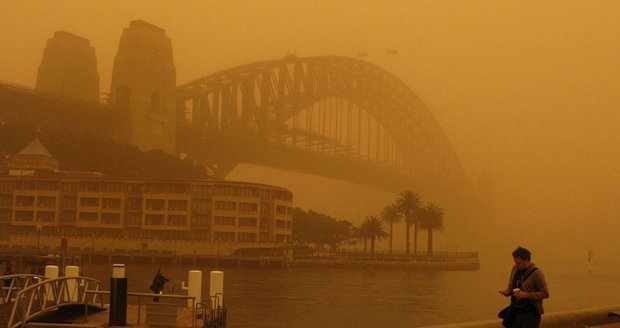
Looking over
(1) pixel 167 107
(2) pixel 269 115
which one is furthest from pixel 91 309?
(2) pixel 269 115

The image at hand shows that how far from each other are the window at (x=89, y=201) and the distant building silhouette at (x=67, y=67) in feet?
96.7

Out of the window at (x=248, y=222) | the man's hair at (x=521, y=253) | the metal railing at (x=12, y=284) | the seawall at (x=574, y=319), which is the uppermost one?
the window at (x=248, y=222)

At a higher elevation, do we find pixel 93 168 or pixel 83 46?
pixel 83 46

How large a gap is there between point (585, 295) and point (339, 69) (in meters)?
70.8

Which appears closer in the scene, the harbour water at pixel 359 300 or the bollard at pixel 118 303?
the bollard at pixel 118 303

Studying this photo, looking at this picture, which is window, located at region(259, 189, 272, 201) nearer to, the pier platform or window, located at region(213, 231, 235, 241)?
window, located at region(213, 231, 235, 241)

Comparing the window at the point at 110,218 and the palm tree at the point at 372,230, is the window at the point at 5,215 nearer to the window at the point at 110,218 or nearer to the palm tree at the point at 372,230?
the window at the point at 110,218

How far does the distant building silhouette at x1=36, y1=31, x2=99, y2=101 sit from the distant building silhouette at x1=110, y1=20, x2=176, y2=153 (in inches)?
305

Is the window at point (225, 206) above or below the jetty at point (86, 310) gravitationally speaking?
above

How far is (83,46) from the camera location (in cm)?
12112

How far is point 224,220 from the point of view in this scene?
8812 cm

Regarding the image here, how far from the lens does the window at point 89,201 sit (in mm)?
89875

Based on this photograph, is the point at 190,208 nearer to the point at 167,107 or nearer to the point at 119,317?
the point at 167,107

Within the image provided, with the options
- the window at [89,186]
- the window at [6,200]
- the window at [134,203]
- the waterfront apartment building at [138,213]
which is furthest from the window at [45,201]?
the window at [134,203]
